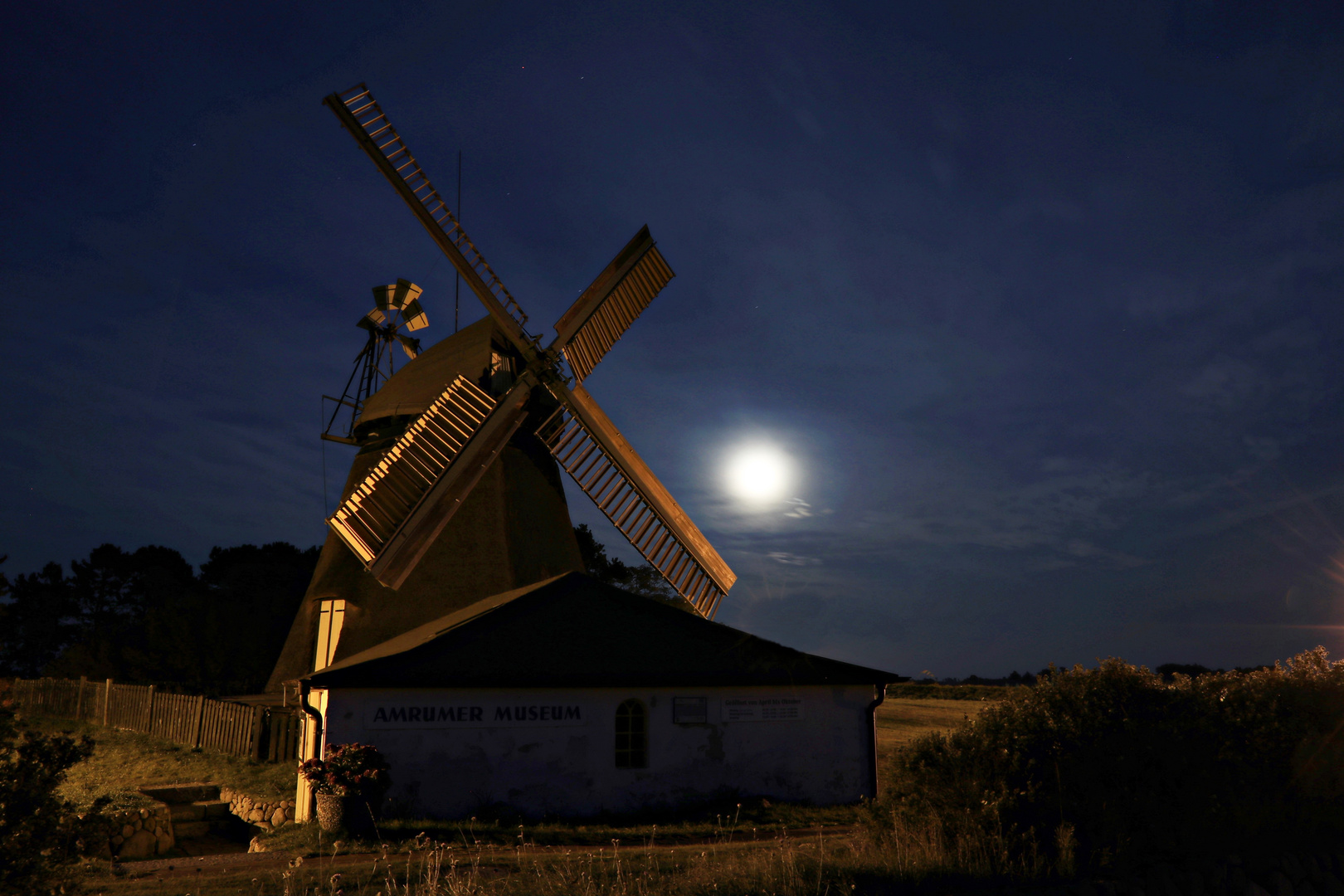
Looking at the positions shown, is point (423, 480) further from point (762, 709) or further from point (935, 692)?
point (935, 692)

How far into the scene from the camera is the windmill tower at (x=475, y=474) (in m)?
16.4

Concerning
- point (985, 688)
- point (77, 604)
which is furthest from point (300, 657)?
point (77, 604)

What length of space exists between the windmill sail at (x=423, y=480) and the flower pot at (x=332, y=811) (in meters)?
4.37

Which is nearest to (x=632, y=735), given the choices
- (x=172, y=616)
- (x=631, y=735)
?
(x=631, y=735)

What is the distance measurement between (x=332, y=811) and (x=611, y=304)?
13.2m

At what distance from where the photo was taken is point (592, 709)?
45.5ft

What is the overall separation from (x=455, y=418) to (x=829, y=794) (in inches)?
407

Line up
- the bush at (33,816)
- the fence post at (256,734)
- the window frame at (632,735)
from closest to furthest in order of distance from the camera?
the bush at (33,816) < the window frame at (632,735) < the fence post at (256,734)

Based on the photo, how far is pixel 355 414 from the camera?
22.6m

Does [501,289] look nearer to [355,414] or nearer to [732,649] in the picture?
[355,414]

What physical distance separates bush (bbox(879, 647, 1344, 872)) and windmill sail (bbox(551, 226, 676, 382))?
42.3 ft

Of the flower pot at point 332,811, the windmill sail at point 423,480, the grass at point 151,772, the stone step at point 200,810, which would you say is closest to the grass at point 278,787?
the grass at point 151,772

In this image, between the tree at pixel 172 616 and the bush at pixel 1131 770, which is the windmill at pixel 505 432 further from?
the tree at pixel 172 616

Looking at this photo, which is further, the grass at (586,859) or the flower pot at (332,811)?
the flower pot at (332,811)
